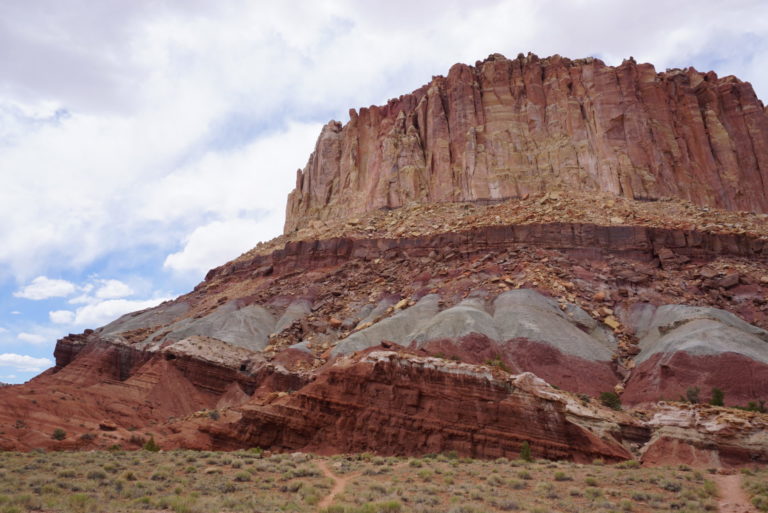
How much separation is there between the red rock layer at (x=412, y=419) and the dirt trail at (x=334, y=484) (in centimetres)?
486

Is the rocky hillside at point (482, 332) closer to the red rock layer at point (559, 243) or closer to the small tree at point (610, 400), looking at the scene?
the red rock layer at point (559, 243)

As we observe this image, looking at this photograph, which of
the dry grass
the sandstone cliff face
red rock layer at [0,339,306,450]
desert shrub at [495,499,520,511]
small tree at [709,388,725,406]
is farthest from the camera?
the sandstone cliff face

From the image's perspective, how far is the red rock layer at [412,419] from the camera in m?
24.5

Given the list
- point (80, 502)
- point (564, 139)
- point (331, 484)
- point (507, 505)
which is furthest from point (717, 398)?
point (564, 139)

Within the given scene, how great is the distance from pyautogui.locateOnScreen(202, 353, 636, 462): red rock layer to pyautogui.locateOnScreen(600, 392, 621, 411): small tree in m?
4.19

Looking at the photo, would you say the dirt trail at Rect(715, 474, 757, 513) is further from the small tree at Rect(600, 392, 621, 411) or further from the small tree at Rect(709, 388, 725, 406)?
the small tree at Rect(709, 388, 725, 406)

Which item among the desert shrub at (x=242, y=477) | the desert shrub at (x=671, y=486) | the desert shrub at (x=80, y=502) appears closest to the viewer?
the desert shrub at (x=80, y=502)

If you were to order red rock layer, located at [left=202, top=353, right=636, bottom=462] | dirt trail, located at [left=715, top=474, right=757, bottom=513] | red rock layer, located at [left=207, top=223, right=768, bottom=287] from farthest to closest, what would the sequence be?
red rock layer, located at [left=207, top=223, right=768, bottom=287] < red rock layer, located at [left=202, top=353, right=636, bottom=462] < dirt trail, located at [left=715, top=474, right=757, bottom=513]

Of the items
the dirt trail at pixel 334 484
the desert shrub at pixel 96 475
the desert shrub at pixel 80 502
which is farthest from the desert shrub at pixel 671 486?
the desert shrub at pixel 96 475

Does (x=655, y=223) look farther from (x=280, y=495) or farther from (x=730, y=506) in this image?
(x=280, y=495)

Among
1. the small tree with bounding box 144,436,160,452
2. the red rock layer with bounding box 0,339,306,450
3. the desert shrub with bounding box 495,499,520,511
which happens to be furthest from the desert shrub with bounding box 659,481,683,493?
the red rock layer with bounding box 0,339,306,450

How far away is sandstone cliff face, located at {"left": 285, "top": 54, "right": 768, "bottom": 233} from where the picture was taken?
69438mm

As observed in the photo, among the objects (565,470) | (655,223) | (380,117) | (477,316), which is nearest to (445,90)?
(380,117)

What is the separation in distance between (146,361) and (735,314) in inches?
1808
